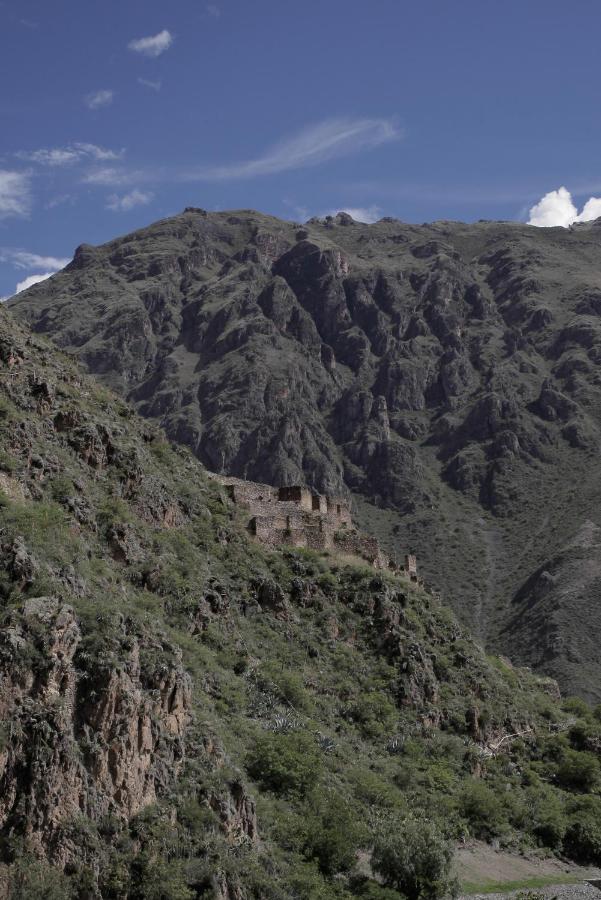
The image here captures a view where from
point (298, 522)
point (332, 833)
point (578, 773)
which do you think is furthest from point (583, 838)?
point (298, 522)

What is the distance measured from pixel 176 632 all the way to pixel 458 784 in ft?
59.9

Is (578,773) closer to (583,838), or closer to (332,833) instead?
(583,838)

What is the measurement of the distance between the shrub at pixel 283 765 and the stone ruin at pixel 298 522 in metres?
19.8

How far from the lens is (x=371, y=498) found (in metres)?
197

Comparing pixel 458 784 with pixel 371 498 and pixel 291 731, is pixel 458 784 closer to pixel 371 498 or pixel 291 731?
pixel 291 731

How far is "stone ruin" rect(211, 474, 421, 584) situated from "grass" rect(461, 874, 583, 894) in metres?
23.4

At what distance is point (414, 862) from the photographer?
140 ft

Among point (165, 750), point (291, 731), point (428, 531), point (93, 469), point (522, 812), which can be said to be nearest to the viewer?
point (165, 750)

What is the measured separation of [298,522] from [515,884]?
86.4ft

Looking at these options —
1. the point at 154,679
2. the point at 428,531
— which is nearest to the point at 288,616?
the point at 154,679

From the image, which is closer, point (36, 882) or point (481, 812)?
point (36, 882)

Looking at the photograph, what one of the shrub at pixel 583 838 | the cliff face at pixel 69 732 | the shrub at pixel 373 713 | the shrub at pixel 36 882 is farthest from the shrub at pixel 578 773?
→ the shrub at pixel 36 882

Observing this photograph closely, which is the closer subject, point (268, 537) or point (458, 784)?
point (458, 784)

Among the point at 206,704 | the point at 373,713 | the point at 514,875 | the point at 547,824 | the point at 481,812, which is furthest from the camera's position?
the point at 547,824
